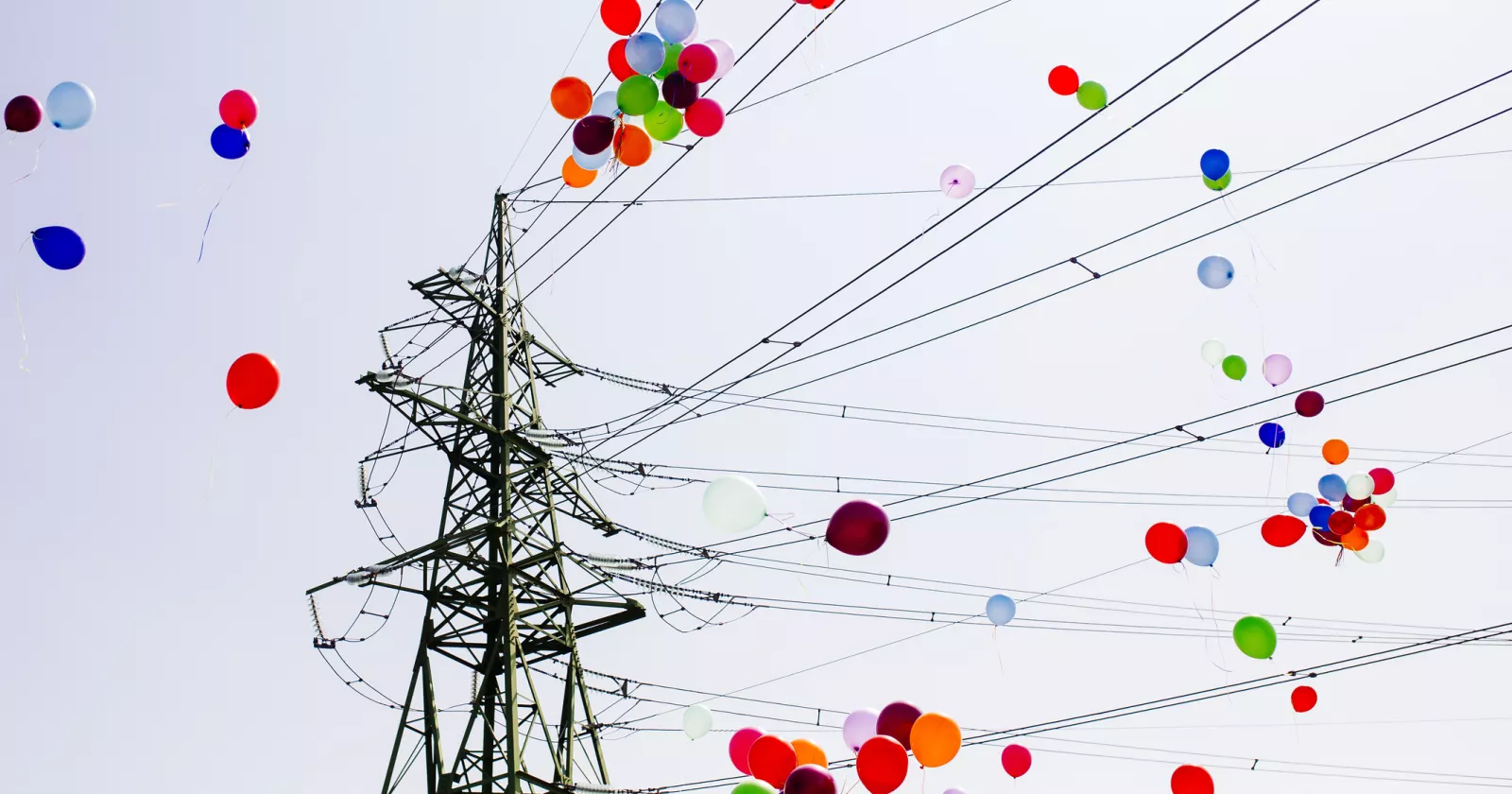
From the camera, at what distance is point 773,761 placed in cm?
929

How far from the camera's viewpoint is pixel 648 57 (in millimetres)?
8945

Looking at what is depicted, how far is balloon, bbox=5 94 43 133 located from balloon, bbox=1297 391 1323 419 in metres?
11.9

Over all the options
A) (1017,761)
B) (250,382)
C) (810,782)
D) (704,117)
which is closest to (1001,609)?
(1017,761)

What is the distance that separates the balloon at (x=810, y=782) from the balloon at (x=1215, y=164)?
19.9 ft

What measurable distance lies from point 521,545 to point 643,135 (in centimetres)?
536

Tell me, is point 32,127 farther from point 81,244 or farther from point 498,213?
point 498,213

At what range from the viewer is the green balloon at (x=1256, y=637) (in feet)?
30.9

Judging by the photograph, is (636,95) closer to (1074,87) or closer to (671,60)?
(671,60)


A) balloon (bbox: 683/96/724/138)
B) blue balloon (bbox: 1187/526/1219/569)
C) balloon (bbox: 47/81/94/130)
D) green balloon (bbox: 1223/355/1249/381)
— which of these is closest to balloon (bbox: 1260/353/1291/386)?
green balloon (bbox: 1223/355/1249/381)

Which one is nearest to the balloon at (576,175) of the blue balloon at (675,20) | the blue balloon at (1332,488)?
the blue balloon at (675,20)

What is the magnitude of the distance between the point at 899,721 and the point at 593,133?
5.65 meters

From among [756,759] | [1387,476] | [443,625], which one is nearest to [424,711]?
[443,625]

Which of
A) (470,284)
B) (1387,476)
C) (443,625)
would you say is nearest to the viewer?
(1387,476)

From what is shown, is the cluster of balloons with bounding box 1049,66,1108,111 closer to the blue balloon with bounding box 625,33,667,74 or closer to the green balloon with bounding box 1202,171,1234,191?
the green balloon with bounding box 1202,171,1234,191
